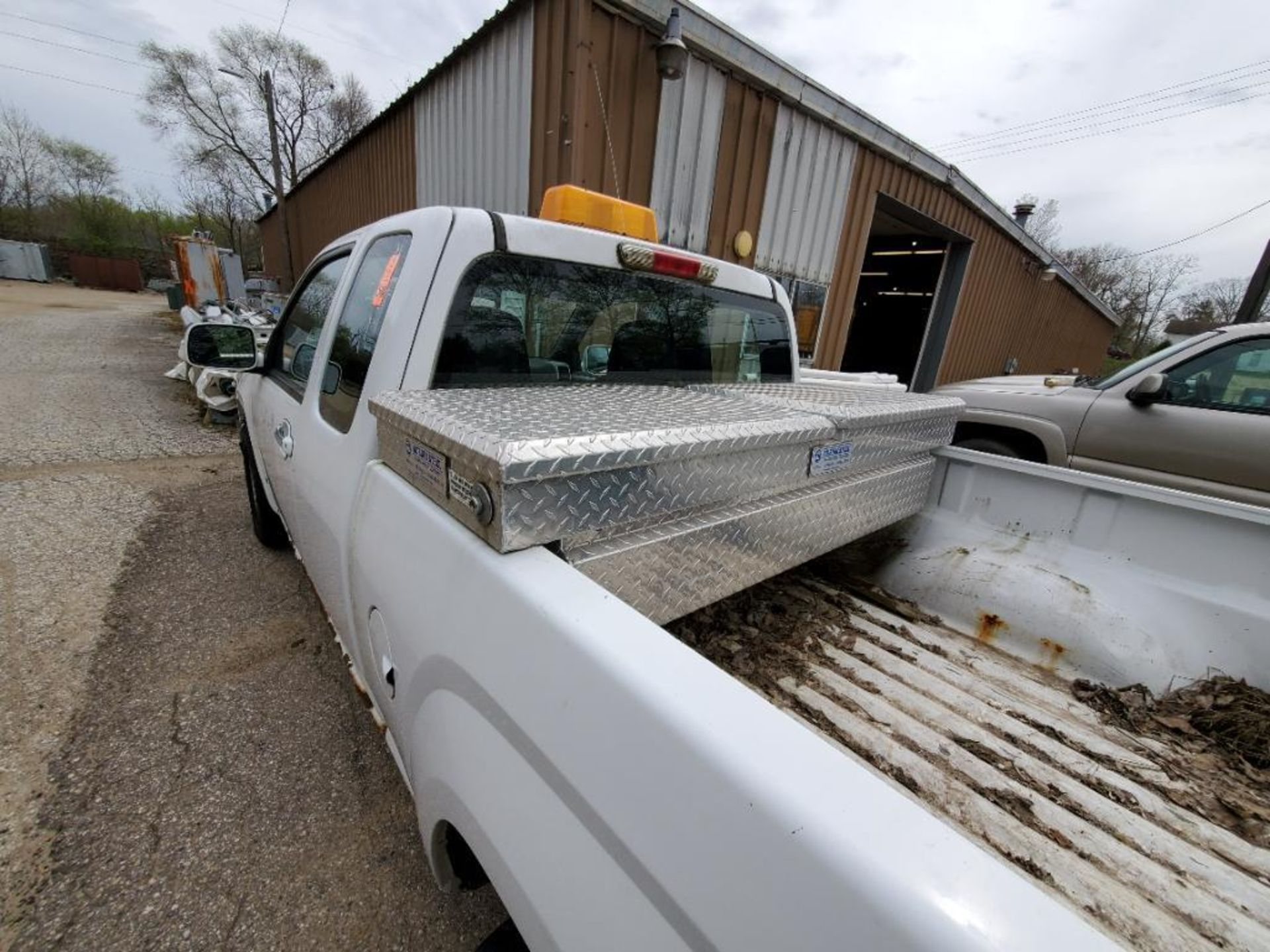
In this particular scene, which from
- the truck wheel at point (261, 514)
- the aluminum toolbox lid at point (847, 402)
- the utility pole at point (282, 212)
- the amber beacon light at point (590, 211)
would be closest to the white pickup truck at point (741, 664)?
the aluminum toolbox lid at point (847, 402)

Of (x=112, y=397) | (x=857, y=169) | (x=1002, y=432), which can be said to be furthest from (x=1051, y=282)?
(x=112, y=397)

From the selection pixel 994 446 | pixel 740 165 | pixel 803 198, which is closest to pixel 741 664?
pixel 994 446

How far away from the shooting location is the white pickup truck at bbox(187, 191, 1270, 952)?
23.0 inches

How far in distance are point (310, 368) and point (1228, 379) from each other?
19.2ft

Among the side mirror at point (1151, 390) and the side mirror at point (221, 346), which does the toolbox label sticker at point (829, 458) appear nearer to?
the side mirror at point (221, 346)

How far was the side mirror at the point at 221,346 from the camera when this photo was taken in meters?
2.76

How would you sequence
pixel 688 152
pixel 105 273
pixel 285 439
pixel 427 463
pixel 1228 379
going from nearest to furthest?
pixel 427 463 < pixel 285 439 < pixel 1228 379 < pixel 688 152 < pixel 105 273

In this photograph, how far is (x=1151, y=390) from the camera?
13.1 ft

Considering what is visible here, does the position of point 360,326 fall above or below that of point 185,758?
above

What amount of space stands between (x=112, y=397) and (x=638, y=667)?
32.7ft

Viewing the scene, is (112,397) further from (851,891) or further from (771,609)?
(851,891)

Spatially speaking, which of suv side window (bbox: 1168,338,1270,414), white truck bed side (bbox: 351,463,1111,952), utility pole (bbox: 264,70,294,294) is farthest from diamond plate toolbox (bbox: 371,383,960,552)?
utility pole (bbox: 264,70,294,294)

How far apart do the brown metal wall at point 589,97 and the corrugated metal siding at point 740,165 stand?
0.96 metres

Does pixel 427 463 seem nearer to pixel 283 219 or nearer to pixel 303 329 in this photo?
pixel 303 329
